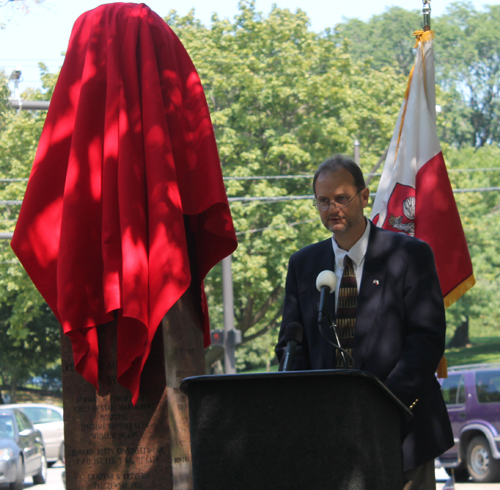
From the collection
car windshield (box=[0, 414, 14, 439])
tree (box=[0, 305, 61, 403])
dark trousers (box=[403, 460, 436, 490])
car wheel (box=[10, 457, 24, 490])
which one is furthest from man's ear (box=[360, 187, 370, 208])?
tree (box=[0, 305, 61, 403])

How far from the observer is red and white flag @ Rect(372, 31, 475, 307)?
5625mm

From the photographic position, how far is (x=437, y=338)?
9.61 feet

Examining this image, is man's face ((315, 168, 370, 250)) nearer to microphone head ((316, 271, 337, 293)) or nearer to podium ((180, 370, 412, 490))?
microphone head ((316, 271, 337, 293))

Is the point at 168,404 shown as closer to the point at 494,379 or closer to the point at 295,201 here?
the point at 494,379

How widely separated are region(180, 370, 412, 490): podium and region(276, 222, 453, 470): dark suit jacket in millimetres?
634

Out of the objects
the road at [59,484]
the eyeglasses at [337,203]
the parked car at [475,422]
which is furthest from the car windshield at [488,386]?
the eyeglasses at [337,203]

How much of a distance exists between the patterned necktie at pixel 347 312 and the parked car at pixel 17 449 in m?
11.6

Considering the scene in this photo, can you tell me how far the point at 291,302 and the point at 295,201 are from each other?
65.7 feet

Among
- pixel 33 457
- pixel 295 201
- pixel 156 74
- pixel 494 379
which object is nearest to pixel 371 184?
pixel 295 201

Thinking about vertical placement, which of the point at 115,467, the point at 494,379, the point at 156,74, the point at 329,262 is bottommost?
the point at 494,379

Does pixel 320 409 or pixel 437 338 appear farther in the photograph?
pixel 437 338

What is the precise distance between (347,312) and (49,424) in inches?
703

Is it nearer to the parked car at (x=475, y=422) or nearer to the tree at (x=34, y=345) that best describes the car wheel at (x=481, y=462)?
the parked car at (x=475, y=422)

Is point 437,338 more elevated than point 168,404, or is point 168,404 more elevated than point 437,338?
point 437,338
